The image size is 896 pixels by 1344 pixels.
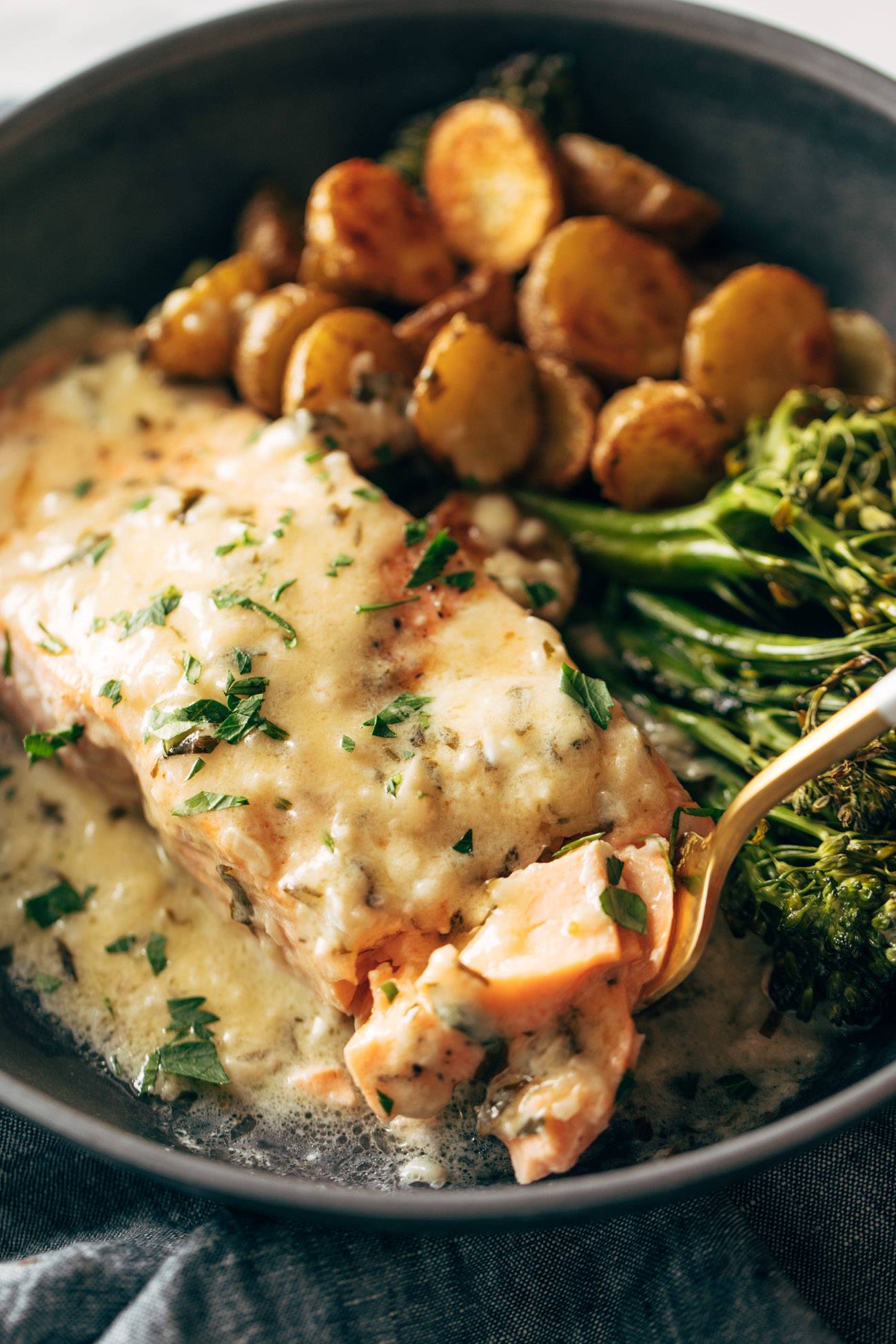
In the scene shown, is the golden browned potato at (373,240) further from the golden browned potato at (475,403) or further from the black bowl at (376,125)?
the black bowl at (376,125)

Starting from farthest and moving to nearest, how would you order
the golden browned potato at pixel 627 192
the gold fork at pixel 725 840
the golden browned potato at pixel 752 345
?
1. the golden browned potato at pixel 627 192
2. the golden browned potato at pixel 752 345
3. the gold fork at pixel 725 840

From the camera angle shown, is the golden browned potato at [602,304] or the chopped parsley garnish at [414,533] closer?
the chopped parsley garnish at [414,533]

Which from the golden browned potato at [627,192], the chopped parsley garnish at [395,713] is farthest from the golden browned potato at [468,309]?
the chopped parsley garnish at [395,713]

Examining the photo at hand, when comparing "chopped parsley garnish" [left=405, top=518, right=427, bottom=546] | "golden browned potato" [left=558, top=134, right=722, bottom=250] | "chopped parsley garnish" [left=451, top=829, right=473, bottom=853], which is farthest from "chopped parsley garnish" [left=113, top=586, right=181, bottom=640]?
"golden browned potato" [left=558, top=134, right=722, bottom=250]

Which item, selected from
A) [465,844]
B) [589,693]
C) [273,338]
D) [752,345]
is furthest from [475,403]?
[465,844]

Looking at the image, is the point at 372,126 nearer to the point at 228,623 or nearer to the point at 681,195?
the point at 681,195

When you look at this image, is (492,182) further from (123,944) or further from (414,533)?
(123,944)

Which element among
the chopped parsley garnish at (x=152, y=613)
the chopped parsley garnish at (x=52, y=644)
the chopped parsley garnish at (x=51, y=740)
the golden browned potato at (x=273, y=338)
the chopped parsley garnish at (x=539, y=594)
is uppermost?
the golden browned potato at (x=273, y=338)
